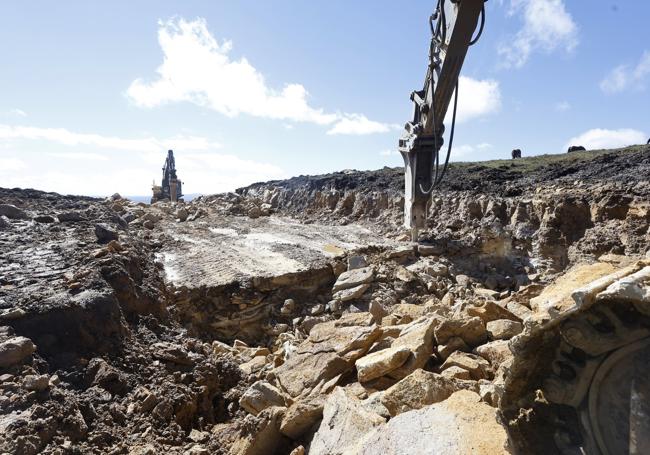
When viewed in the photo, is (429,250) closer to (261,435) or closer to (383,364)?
(383,364)

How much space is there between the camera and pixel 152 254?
9508mm

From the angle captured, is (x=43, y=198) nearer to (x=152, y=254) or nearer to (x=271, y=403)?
(x=152, y=254)

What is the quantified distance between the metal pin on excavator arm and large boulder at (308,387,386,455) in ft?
21.5

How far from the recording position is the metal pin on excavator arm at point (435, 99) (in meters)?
8.20

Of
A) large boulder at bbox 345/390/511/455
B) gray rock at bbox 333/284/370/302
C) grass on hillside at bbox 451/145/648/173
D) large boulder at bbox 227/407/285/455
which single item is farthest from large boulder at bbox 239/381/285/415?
grass on hillside at bbox 451/145/648/173

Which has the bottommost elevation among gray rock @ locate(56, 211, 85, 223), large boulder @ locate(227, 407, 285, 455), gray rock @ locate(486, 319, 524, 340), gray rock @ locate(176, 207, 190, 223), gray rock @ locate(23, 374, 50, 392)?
large boulder @ locate(227, 407, 285, 455)

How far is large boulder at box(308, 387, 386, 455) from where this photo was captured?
2.73 metres

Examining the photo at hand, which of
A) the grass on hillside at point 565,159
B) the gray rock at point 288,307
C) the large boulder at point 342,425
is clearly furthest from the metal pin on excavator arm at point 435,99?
the large boulder at point 342,425

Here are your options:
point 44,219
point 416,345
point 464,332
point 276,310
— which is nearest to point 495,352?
point 464,332

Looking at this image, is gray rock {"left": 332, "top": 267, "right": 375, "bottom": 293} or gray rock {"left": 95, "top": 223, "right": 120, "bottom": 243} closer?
gray rock {"left": 95, "top": 223, "right": 120, "bottom": 243}

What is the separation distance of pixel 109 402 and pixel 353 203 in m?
13.6

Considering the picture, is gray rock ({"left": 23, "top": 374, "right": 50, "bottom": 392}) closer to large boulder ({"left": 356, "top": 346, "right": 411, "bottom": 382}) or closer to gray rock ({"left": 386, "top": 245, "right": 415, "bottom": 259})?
large boulder ({"left": 356, "top": 346, "right": 411, "bottom": 382})

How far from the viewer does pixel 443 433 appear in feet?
8.09

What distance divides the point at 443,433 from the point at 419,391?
528 mm
